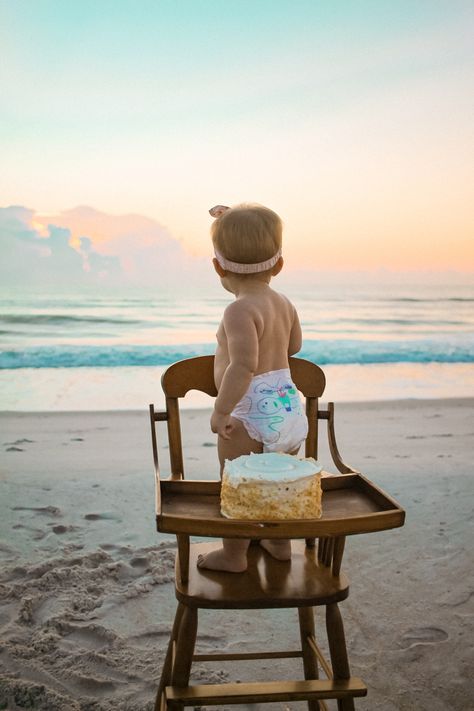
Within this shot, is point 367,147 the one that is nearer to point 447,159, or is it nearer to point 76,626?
point 447,159

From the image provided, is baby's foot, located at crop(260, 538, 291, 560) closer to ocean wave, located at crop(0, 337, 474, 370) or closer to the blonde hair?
the blonde hair

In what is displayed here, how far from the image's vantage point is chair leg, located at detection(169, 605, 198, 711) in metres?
2.12

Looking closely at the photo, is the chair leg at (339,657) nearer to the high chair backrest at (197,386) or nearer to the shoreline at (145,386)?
the high chair backrest at (197,386)

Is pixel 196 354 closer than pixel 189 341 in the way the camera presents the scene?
Yes

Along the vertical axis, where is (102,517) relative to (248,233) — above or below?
below

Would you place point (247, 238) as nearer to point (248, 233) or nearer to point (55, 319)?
point (248, 233)

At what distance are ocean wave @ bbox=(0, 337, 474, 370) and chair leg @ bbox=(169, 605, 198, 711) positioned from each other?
35.1 feet

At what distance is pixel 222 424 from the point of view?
7.33 ft

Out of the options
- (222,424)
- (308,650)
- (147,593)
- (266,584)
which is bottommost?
(147,593)

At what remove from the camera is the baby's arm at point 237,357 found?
2166 millimetres

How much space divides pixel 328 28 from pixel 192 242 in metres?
10.7

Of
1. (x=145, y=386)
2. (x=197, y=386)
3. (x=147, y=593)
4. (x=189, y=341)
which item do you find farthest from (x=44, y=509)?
(x=189, y=341)

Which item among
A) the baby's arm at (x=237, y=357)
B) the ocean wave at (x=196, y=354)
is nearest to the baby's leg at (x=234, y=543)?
the baby's arm at (x=237, y=357)

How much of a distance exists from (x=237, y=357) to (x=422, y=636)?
5.88 ft
